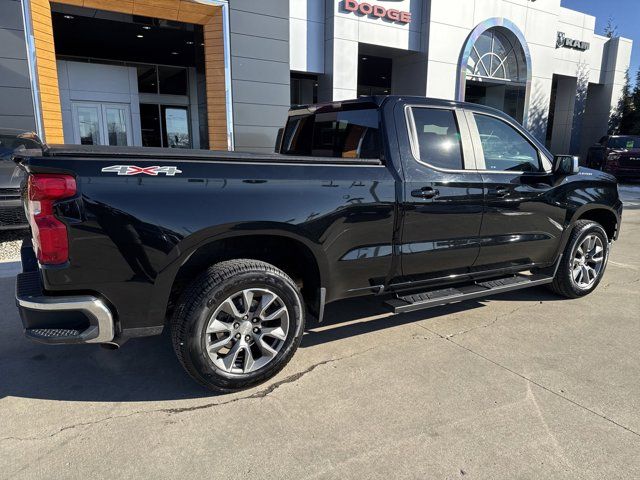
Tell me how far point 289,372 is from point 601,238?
3748 mm

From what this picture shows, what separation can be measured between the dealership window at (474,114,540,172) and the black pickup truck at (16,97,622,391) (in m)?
0.01

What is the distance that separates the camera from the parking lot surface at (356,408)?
238 centimetres

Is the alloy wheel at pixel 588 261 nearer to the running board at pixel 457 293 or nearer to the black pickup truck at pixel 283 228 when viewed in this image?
the black pickup truck at pixel 283 228

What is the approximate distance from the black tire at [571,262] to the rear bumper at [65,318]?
4252mm

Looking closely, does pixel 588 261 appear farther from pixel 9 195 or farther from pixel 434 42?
pixel 434 42

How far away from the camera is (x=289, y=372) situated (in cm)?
334

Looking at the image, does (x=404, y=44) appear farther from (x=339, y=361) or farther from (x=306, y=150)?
(x=339, y=361)

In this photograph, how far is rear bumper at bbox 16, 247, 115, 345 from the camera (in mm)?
2545

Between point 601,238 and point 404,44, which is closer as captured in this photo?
point 601,238

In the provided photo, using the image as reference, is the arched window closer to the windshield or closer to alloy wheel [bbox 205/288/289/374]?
the windshield

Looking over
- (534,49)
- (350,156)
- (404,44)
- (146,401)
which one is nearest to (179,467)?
(146,401)

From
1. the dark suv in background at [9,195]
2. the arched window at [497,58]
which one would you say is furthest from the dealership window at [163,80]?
the dark suv in background at [9,195]

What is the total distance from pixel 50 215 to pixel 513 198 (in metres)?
3.56

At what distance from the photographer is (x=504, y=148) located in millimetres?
4273
